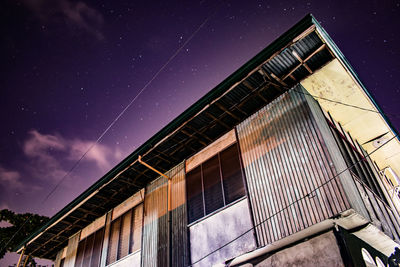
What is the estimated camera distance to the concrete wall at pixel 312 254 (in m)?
5.57

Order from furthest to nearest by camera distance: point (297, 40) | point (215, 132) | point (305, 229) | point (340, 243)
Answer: point (215, 132) → point (297, 40) → point (305, 229) → point (340, 243)

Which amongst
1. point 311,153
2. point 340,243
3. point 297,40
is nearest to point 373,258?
point 340,243

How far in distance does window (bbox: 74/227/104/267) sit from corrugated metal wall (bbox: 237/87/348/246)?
855cm

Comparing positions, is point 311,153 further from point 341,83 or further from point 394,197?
point 394,197

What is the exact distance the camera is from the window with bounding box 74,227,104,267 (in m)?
12.7

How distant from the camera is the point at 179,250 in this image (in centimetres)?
900

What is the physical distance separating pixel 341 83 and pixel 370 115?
2123mm

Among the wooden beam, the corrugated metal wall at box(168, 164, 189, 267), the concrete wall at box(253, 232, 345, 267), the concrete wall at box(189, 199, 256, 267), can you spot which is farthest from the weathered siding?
the concrete wall at box(253, 232, 345, 267)

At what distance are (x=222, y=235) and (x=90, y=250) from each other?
8233 mm

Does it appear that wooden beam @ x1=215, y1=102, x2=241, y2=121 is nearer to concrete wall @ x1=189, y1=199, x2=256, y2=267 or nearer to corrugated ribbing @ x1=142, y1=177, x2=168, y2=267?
concrete wall @ x1=189, y1=199, x2=256, y2=267

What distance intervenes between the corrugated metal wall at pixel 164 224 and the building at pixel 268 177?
0.13 ft

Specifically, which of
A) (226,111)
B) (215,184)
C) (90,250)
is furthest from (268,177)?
(90,250)

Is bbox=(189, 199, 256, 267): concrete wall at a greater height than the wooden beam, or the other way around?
the wooden beam

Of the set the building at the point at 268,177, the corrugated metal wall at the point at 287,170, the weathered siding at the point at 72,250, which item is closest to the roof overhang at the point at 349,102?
the building at the point at 268,177
